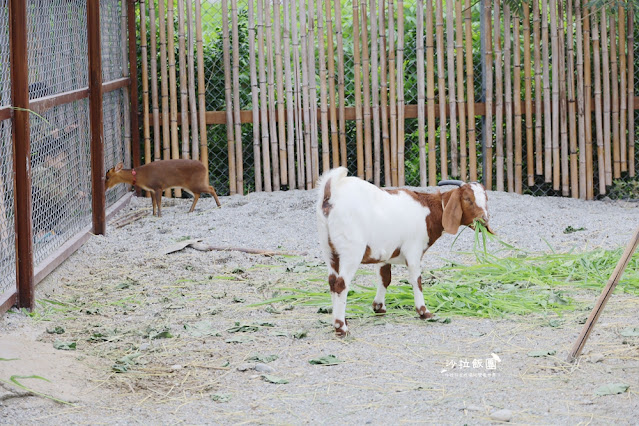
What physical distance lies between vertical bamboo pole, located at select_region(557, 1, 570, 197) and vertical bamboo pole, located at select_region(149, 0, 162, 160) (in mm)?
4292

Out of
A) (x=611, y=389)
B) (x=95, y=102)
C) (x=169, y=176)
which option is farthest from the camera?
(x=169, y=176)

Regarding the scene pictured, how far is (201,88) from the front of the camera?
32.9 feet

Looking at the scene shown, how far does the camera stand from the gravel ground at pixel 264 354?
3.96m

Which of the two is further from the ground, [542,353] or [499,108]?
[499,108]

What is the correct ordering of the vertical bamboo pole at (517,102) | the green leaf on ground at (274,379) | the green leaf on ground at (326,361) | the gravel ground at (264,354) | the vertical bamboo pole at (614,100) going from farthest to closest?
1. the vertical bamboo pole at (614,100)
2. the vertical bamboo pole at (517,102)
3. the green leaf on ground at (326,361)
4. the green leaf on ground at (274,379)
5. the gravel ground at (264,354)

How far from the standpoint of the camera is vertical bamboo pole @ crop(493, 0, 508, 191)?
32.4ft

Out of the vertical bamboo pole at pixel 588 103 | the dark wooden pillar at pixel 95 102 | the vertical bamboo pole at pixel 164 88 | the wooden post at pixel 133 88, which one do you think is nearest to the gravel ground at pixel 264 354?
the dark wooden pillar at pixel 95 102

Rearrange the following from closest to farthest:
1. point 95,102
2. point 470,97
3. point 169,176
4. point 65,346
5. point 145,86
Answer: point 65,346 < point 95,102 < point 169,176 < point 470,97 < point 145,86

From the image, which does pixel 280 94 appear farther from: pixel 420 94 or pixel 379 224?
pixel 379 224

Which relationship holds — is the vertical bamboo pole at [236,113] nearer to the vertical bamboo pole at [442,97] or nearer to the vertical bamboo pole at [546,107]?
the vertical bamboo pole at [442,97]

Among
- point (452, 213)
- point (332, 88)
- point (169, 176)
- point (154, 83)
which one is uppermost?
point (154, 83)

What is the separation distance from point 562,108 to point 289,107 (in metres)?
2.91

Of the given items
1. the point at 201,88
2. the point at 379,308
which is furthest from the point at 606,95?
the point at 379,308

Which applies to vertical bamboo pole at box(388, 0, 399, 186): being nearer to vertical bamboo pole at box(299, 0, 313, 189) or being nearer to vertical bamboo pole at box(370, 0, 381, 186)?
vertical bamboo pole at box(370, 0, 381, 186)
